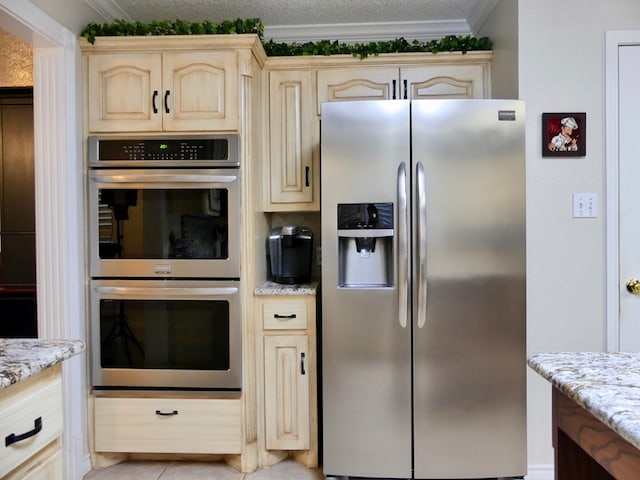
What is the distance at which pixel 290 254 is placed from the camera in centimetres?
256

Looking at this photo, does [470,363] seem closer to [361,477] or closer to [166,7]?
[361,477]

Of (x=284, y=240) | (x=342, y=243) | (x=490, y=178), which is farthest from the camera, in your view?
(x=284, y=240)

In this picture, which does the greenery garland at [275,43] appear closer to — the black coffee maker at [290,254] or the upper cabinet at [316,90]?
the upper cabinet at [316,90]

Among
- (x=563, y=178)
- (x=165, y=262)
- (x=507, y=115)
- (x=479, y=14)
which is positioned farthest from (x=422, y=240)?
(x=479, y=14)

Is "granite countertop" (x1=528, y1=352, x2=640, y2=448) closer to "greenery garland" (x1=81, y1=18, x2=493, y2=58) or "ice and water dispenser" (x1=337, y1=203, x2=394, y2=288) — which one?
"ice and water dispenser" (x1=337, y1=203, x2=394, y2=288)

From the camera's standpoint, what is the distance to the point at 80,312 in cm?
229

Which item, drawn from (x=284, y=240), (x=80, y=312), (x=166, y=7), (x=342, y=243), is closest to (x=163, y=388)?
(x=80, y=312)

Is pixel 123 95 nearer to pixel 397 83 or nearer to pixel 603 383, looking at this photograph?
pixel 397 83

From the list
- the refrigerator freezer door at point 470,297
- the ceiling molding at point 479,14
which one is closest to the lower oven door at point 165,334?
the refrigerator freezer door at point 470,297

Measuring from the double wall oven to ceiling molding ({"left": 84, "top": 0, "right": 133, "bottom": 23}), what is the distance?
2.44 ft

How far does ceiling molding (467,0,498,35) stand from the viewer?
2.47m

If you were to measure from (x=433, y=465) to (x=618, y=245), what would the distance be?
4.46 ft

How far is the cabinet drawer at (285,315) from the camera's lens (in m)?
2.35

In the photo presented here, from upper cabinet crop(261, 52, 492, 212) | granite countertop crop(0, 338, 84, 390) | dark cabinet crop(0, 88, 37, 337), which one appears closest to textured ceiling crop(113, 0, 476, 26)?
upper cabinet crop(261, 52, 492, 212)
